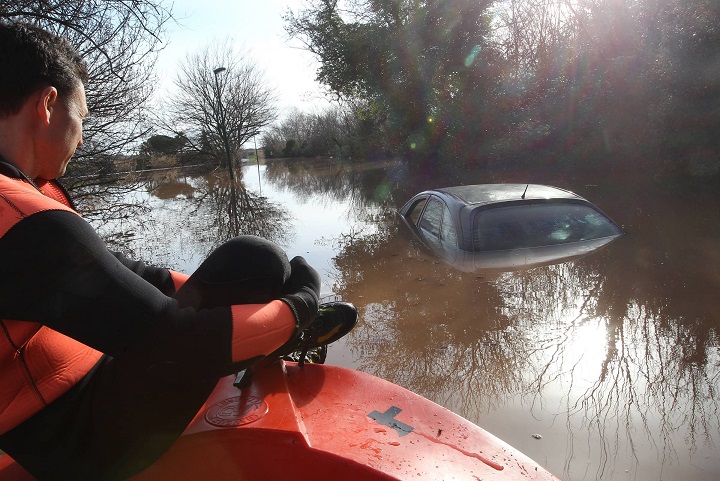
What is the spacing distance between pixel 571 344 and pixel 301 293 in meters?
2.74

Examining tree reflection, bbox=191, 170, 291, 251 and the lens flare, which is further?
the lens flare

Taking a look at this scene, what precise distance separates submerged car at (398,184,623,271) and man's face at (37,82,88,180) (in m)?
4.18

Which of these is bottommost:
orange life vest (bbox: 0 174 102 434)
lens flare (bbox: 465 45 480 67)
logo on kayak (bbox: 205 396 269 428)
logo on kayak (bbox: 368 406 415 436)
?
logo on kayak (bbox: 368 406 415 436)

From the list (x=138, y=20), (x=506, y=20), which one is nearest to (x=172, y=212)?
(x=138, y=20)

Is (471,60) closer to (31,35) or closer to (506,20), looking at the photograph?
(506,20)

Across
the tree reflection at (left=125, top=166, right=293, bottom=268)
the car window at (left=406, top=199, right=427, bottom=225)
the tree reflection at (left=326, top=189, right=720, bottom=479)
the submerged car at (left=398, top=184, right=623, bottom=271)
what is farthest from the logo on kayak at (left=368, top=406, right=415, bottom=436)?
the tree reflection at (left=125, top=166, right=293, bottom=268)

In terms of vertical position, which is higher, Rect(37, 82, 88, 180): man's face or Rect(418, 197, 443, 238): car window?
Rect(37, 82, 88, 180): man's face

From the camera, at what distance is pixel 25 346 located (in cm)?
112

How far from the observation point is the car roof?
5.18 meters

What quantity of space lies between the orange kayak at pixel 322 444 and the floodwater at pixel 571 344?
1.19m

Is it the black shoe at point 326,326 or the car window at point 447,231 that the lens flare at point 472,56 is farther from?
the black shoe at point 326,326

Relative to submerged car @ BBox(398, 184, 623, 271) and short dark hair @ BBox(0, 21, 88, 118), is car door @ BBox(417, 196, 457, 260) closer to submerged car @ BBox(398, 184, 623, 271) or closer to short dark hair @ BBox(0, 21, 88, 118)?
submerged car @ BBox(398, 184, 623, 271)

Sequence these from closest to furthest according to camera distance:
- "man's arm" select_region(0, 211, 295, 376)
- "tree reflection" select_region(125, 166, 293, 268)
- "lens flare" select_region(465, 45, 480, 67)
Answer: "man's arm" select_region(0, 211, 295, 376)
"tree reflection" select_region(125, 166, 293, 268)
"lens flare" select_region(465, 45, 480, 67)

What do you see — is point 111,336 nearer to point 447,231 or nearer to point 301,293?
point 301,293
